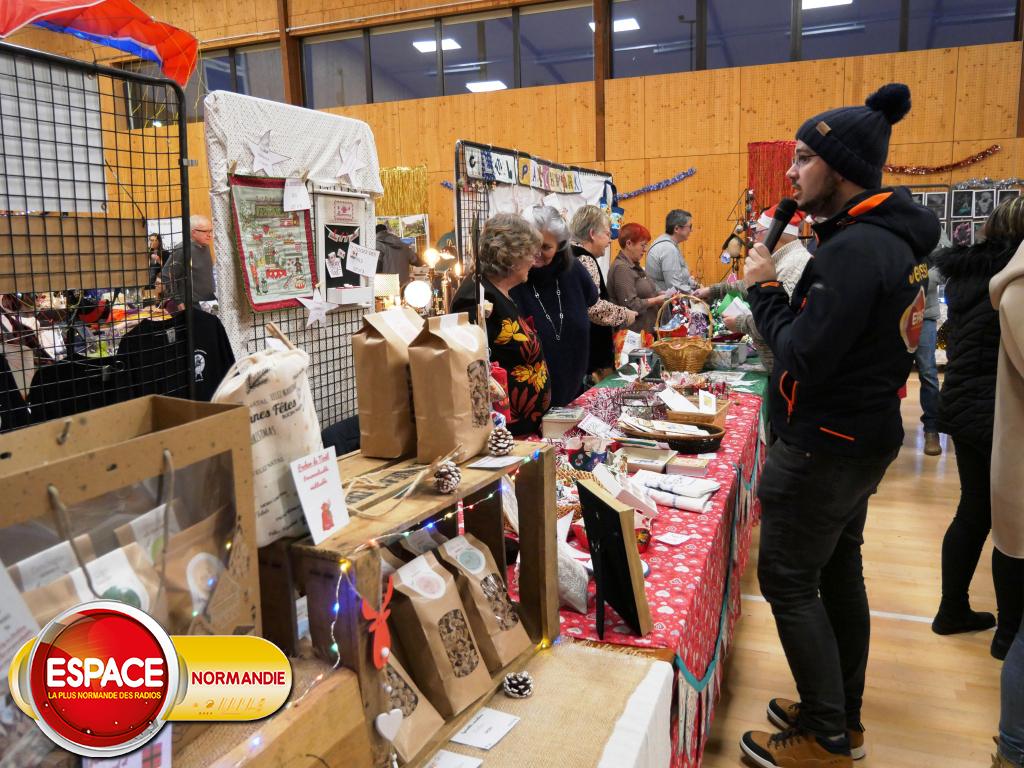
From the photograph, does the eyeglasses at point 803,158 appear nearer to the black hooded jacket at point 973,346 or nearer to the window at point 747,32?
the black hooded jacket at point 973,346

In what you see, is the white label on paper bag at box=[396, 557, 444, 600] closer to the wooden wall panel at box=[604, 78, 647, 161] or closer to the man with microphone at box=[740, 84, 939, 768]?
the man with microphone at box=[740, 84, 939, 768]

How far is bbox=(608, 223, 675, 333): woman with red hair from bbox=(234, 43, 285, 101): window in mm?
7817

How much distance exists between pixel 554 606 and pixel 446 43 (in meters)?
9.98

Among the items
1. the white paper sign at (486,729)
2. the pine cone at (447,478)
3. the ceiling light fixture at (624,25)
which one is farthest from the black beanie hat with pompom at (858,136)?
the ceiling light fixture at (624,25)

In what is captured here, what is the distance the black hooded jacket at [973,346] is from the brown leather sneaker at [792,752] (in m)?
1.26

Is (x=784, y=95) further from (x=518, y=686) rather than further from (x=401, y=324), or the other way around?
(x=518, y=686)

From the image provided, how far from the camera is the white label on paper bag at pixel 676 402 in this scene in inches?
111

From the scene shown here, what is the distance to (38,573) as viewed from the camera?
2.04 feet

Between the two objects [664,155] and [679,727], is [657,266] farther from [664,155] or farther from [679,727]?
[679,727]

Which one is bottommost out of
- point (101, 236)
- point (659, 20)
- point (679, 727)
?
point (679, 727)

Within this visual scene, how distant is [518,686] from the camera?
1241 mm

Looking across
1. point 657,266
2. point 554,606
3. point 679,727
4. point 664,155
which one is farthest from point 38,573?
point 664,155

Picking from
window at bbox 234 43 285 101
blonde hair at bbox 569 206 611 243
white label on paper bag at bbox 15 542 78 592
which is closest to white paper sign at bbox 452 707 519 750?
white label on paper bag at bbox 15 542 78 592

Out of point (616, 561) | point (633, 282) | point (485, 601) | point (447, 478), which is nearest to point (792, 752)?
point (616, 561)
